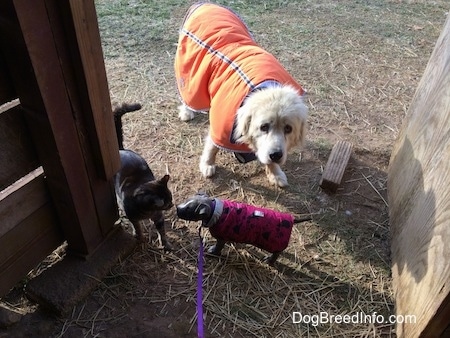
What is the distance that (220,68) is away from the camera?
3.19 metres

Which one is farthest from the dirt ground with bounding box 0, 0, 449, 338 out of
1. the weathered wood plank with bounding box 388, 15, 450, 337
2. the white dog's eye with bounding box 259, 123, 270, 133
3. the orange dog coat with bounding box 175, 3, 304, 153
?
the white dog's eye with bounding box 259, 123, 270, 133

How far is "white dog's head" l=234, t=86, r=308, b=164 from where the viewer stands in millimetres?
2828

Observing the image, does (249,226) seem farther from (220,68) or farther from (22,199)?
(220,68)

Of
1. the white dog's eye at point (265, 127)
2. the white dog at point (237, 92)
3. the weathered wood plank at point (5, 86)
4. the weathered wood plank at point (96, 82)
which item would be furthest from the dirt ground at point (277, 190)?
the weathered wood plank at point (5, 86)

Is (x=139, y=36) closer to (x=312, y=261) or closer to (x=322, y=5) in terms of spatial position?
(x=322, y=5)

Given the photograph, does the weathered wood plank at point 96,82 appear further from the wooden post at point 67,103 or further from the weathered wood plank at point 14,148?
the weathered wood plank at point 14,148

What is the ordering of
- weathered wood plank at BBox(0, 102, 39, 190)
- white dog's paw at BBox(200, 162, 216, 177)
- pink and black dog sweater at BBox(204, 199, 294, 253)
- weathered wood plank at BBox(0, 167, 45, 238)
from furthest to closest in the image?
white dog's paw at BBox(200, 162, 216, 177) → pink and black dog sweater at BBox(204, 199, 294, 253) → weathered wood plank at BBox(0, 167, 45, 238) → weathered wood plank at BBox(0, 102, 39, 190)

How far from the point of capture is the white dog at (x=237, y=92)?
287 cm

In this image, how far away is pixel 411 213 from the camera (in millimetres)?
2564

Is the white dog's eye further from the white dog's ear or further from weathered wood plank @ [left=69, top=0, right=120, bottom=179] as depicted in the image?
weathered wood plank @ [left=69, top=0, right=120, bottom=179]

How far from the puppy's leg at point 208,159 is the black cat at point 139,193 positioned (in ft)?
2.50

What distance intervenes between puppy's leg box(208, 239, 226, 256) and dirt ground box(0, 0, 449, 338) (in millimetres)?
70

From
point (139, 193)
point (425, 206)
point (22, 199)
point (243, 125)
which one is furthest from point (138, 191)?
point (425, 206)

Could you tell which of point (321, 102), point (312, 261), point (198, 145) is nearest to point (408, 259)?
point (312, 261)
